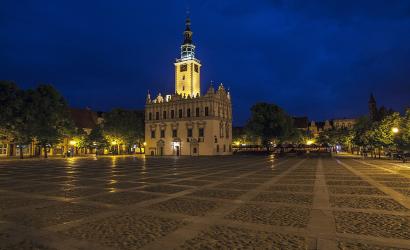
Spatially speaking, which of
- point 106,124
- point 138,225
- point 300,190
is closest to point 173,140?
point 106,124

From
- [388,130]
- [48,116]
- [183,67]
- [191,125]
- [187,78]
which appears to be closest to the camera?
[388,130]

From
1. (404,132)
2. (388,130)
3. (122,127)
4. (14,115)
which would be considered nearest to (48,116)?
(14,115)

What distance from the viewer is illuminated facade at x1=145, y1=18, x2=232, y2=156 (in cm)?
8400

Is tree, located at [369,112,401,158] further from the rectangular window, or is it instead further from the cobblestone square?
the rectangular window

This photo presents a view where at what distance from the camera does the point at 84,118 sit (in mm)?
100562

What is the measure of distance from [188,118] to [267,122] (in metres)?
20.7

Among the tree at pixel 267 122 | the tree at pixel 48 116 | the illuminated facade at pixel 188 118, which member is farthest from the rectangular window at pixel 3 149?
the tree at pixel 267 122

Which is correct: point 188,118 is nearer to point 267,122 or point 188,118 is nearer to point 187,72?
point 187,72

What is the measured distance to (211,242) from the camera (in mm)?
7555

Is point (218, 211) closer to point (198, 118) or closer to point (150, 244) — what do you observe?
point (150, 244)

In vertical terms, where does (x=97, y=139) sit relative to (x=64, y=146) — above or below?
above

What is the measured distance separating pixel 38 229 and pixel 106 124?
8177cm

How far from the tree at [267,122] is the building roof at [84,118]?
48.7 m

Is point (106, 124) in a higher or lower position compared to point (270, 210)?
higher
